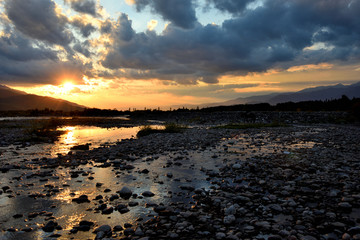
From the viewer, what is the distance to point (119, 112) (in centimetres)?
8962

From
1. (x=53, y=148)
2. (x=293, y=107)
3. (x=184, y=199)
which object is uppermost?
(x=293, y=107)

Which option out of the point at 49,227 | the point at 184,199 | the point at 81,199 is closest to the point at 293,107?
the point at 184,199

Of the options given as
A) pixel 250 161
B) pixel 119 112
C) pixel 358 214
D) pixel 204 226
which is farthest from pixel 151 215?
pixel 119 112

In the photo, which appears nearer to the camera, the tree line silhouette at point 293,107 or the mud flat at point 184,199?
the mud flat at point 184,199

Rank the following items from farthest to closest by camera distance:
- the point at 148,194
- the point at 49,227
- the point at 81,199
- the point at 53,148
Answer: the point at 53,148
the point at 148,194
the point at 81,199
the point at 49,227

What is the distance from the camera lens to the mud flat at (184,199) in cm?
461

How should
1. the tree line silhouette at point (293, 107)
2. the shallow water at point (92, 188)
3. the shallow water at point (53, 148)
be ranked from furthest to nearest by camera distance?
the tree line silhouette at point (293, 107) → the shallow water at point (53, 148) → the shallow water at point (92, 188)

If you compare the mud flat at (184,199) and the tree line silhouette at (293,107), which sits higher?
the tree line silhouette at (293,107)

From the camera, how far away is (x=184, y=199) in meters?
6.33

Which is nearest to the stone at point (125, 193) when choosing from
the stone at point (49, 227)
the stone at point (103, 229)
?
the stone at point (103, 229)

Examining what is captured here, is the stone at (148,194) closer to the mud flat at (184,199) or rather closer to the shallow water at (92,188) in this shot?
the mud flat at (184,199)

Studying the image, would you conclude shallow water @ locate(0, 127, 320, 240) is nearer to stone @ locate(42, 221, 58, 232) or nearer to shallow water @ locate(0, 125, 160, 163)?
stone @ locate(42, 221, 58, 232)

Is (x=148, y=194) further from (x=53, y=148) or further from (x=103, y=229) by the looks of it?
(x=53, y=148)

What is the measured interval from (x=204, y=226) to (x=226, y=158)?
686 cm
